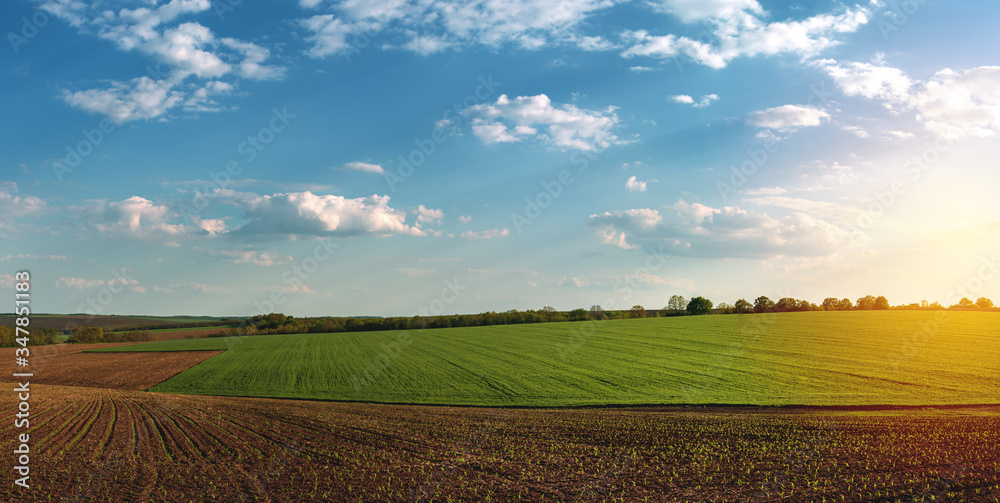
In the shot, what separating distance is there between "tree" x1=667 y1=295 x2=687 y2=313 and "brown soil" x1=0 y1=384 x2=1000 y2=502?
349ft

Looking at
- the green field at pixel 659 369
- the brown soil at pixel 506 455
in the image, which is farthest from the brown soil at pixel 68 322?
the brown soil at pixel 506 455

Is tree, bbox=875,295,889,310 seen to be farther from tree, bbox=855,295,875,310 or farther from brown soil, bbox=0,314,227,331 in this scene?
brown soil, bbox=0,314,227,331

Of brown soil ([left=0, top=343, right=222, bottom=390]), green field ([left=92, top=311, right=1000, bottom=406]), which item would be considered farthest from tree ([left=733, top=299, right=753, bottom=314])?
brown soil ([left=0, top=343, right=222, bottom=390])

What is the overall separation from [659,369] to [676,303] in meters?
98.6

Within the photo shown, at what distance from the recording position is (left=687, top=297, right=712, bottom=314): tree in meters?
121

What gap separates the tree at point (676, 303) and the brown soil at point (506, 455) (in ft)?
349

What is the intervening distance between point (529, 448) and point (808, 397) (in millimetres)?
21246

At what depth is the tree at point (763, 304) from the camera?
387 feet

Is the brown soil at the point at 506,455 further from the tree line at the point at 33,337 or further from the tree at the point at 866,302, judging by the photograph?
the tree at the point at 866,302

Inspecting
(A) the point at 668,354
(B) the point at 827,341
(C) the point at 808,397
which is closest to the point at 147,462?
(C) the point at 808,397

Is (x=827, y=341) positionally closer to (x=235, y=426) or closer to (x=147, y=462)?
(x=235, y=426)

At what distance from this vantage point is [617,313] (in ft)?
420

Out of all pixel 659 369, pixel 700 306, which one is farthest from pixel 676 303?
pixel 659 369

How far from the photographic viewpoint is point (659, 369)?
4175 centimetres
